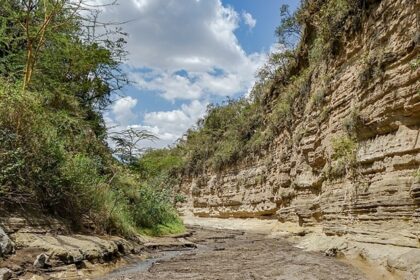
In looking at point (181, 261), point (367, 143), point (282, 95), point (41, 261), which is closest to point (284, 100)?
point (282, 95)

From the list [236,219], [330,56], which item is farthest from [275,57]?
[236,219]

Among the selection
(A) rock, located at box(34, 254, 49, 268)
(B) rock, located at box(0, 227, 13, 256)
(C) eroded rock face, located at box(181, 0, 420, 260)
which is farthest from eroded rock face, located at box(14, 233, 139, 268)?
(C) eroded rock face, located at box(181, 0, 420, 260)

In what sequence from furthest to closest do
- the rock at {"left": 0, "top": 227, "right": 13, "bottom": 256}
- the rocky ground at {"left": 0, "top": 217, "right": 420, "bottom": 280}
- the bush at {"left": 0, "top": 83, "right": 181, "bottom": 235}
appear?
1. the bush at {"left": 0, "top": 83, "right": 181, "bottom": 235}
2. the rocky ground at {"left": 0, "top": 217, "right": 420, "bottom": 280}
3. the rock at {"left": 0, "top": 227, "right": 13, "bottom": 256}

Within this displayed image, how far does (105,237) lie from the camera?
1012 centimetres

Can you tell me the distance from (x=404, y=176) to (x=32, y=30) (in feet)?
→ 30.4

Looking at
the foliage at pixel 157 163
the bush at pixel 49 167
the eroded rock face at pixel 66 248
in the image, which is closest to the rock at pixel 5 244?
the eroded rock face at pixel 66 248

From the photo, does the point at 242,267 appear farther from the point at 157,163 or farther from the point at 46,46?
the point at 157,163

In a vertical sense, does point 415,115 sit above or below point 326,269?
above

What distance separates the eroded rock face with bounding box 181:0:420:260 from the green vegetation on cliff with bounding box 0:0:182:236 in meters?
6.65

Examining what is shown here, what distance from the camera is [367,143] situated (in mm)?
11805

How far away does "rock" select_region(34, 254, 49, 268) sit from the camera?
22.3 ft

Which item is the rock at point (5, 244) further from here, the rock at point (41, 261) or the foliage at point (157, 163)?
the foliage at point (157, 163)

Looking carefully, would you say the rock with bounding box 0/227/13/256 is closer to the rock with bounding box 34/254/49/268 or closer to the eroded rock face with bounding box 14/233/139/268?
the eroded rock face with bounding box 14/233/139/268

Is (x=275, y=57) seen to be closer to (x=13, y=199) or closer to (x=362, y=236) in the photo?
(x=362, y=236)
